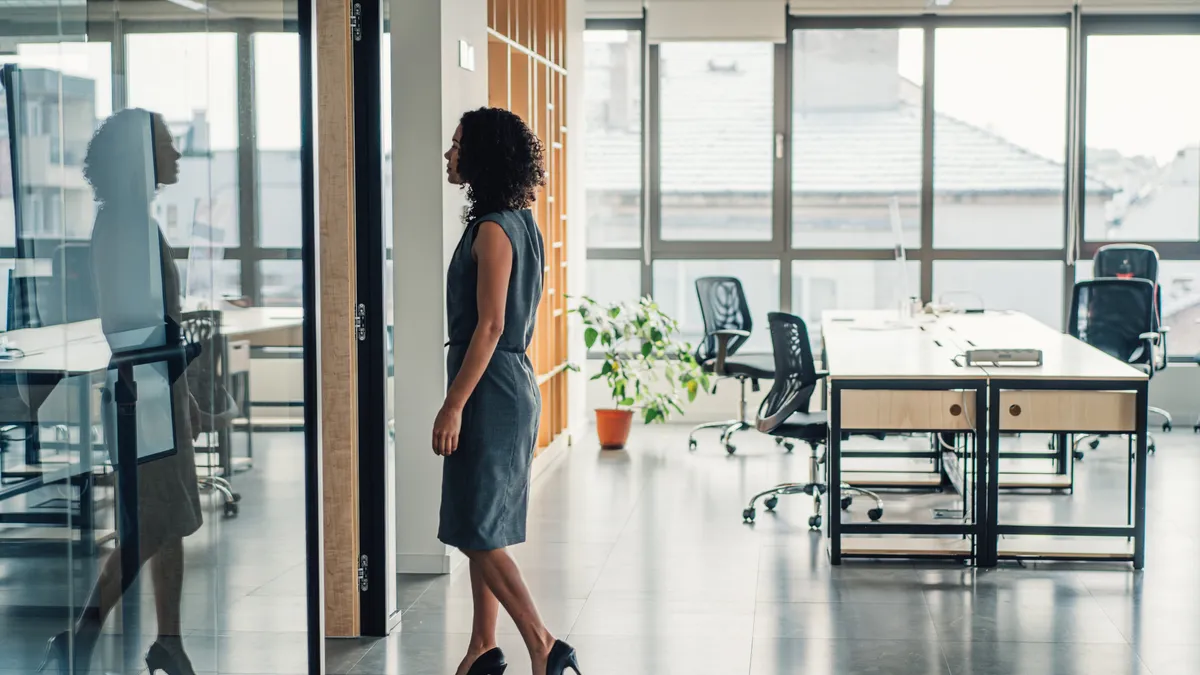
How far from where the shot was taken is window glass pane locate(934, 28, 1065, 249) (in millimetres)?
9188

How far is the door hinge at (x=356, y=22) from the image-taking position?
4.10m

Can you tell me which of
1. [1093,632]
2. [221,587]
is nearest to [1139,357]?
[1093,632]

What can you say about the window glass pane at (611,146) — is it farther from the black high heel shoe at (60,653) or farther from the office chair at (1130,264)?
the black high heel shoe at (60,653)

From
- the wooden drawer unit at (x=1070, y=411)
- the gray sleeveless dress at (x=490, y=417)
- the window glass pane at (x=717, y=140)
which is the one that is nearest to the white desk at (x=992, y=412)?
the wooden drawer unit at (x=1070, y=411)

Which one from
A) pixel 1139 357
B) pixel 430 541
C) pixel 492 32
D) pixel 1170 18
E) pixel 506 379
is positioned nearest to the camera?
pixel 506 379

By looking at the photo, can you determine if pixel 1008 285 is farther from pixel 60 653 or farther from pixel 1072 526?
pixel 60 653

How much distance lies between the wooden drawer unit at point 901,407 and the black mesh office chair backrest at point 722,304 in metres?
3.22

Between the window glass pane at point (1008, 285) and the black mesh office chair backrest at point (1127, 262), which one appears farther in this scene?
the window glass pane at point (1008, 285)

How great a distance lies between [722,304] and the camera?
841 cm

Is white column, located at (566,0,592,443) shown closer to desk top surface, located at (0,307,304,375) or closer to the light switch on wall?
the light switch on wall

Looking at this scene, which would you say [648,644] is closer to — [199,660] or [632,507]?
[199,660]

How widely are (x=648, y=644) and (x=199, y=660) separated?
5.69 feet

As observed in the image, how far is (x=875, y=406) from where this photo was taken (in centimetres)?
509

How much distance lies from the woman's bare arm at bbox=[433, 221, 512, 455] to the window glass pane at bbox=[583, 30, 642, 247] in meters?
6.12
